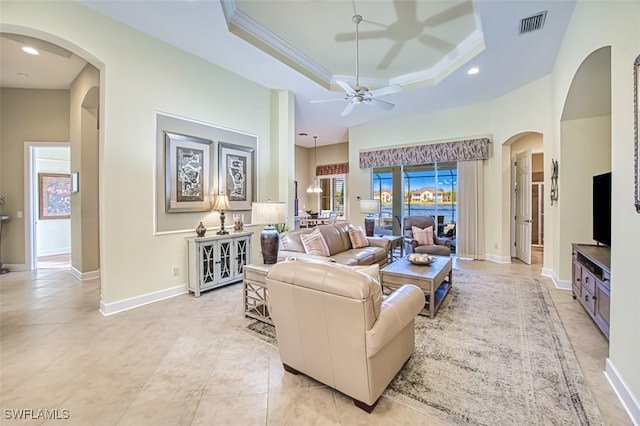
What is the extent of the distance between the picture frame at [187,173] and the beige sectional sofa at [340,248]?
1.39 m

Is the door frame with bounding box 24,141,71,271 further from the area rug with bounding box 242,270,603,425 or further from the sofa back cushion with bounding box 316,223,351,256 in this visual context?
the area rug with bounding box 242,270,603,425

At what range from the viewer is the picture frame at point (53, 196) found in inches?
263

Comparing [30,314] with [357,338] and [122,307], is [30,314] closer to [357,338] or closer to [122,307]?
[122,307]

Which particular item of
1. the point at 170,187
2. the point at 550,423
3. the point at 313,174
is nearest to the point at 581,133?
the point at 550,423

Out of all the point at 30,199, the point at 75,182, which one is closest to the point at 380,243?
the point at 75,182

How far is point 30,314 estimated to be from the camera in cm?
318

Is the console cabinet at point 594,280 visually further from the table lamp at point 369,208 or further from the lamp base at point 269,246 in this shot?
the table lamp at point 369,208

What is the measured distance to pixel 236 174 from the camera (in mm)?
4641

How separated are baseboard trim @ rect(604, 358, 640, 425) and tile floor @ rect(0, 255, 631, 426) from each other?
38 mm

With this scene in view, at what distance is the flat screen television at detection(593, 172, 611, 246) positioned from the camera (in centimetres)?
292

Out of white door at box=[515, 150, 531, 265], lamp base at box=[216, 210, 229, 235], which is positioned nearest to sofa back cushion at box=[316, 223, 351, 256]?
lamp base at box=[216, 210, 229, 235]

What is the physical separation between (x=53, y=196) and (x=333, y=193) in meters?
7.71

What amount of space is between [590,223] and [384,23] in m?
3.92

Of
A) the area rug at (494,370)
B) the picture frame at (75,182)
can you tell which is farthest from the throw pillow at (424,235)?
the picture frame at (75,182)
